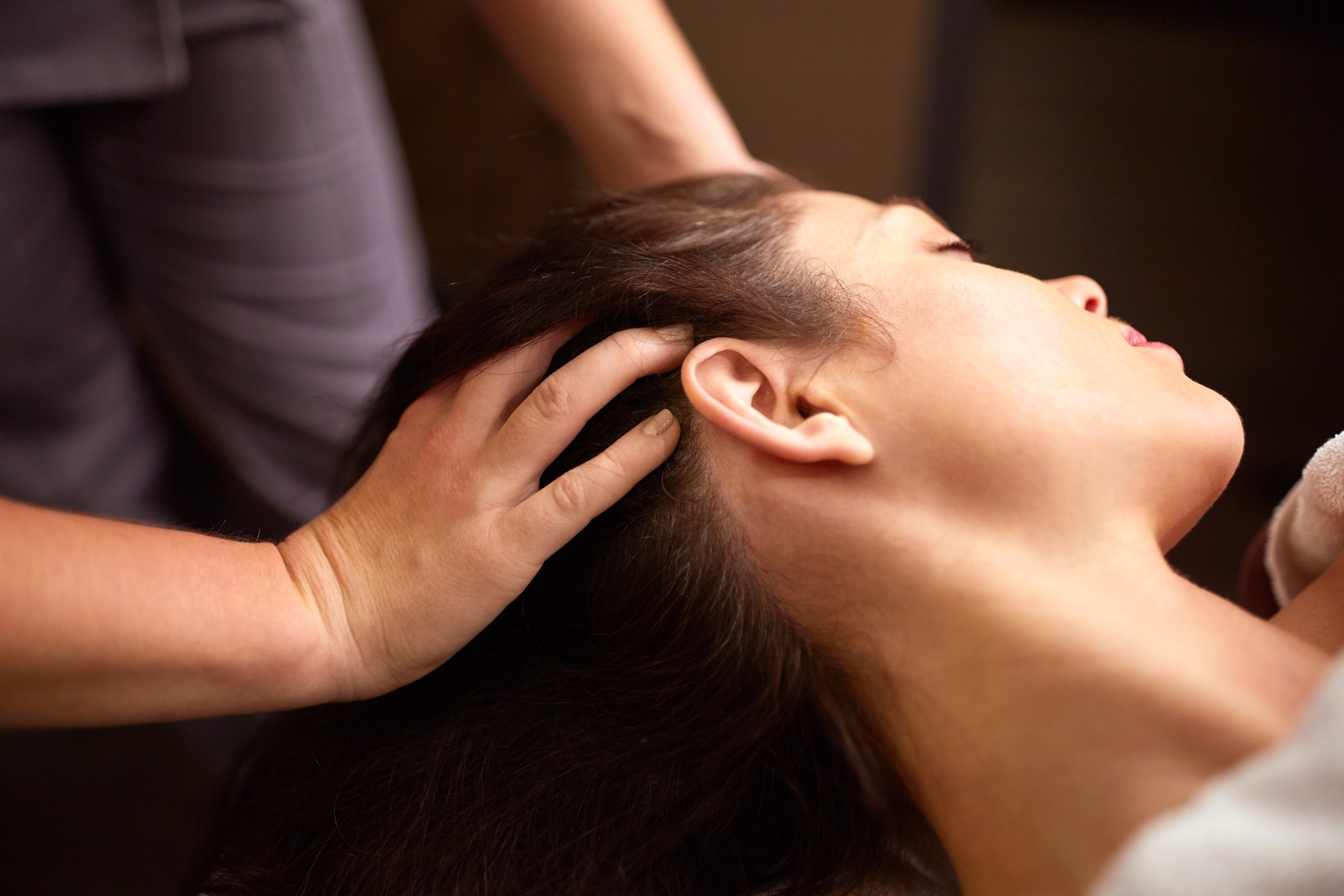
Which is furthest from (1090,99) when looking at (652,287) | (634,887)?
(634,887)

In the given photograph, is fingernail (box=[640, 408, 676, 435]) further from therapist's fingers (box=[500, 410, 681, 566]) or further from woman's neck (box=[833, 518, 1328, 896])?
woman's neck (box=[833, 518, 1328, 896])

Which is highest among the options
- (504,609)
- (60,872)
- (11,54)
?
(11,54)

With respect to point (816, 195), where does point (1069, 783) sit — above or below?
below

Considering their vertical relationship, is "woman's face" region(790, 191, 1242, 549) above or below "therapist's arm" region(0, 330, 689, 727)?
above

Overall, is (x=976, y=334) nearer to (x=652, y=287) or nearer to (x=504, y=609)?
(x=652, y=287)

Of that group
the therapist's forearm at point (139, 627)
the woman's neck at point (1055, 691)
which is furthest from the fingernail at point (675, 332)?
the therapist's forearm at point (139, 627)

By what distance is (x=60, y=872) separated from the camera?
108cm

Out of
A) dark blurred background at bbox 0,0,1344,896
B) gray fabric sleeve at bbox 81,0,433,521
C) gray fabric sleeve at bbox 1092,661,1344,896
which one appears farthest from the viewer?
dark blurred background at bbox 0,0,1344,896

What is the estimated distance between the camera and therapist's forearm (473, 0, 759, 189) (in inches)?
40.8

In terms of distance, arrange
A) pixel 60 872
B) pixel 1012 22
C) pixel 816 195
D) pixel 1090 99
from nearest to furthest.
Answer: pixel 816 195 → pixel 60 872 → pixel 1090 99 → pixel 1012 22

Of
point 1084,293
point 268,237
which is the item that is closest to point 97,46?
point 268,237

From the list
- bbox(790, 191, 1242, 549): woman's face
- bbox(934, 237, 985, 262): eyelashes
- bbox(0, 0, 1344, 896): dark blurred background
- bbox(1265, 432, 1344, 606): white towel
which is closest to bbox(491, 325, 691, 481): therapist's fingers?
bbox(790, 191, 1242, 549): woman's face

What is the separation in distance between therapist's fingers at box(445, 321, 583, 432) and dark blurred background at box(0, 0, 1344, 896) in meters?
0.85

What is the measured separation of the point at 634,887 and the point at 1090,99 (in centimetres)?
293
